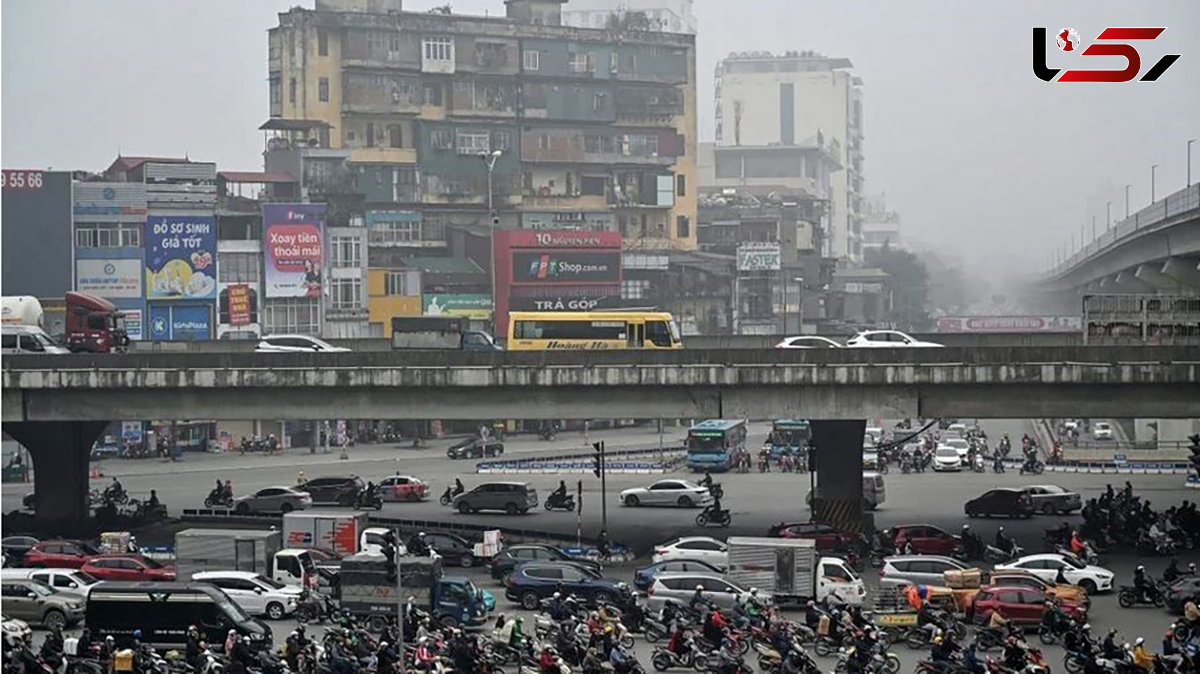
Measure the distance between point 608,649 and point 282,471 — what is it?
30664mm

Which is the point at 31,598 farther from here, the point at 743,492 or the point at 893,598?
the point at 743,492

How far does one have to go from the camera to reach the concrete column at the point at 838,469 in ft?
119

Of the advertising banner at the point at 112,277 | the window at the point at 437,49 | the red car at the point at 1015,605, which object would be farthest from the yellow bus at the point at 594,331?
the window at the point at 437,49

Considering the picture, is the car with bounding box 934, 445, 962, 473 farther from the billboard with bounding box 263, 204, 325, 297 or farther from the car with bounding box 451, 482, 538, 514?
the billboard with bounding box 263, 204, 325, 297

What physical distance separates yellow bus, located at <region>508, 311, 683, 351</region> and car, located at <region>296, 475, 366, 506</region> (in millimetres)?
Result: 5226

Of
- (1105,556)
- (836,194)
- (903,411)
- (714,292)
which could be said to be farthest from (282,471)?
(836,194)

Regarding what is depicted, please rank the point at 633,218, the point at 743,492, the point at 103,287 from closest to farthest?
the point at 743,492
the point at 103,287
the point at 633,218

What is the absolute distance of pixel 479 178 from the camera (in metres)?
87.9

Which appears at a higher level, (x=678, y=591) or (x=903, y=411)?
(x=903, y=411)

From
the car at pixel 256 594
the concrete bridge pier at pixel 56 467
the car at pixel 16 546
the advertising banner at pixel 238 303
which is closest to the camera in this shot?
the car at pixel 256 594

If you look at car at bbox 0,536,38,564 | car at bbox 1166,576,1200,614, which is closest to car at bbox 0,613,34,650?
car at bbox 0,536,38,564

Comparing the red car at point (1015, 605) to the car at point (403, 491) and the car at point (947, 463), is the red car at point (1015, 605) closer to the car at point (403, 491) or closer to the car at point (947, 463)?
the car at point (403, 491)

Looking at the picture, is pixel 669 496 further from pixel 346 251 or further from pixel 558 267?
pixel 558 267

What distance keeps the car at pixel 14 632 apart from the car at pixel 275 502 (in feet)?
43.1
